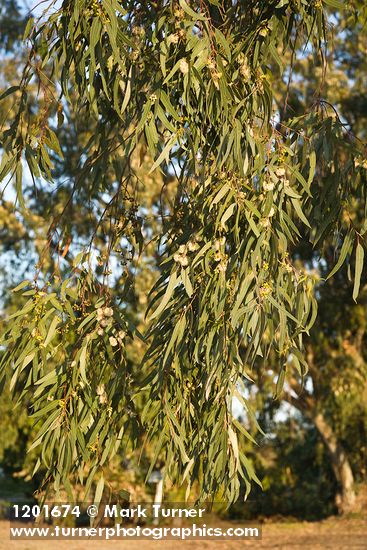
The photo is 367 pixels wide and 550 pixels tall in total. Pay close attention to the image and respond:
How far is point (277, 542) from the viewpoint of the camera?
10.3 m

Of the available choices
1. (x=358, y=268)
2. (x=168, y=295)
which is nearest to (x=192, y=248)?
(x=168, y=295)

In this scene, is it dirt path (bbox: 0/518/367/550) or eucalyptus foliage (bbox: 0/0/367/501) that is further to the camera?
dirt path (bbox: 0/518/367/550)

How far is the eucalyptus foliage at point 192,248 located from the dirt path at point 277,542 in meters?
6.63

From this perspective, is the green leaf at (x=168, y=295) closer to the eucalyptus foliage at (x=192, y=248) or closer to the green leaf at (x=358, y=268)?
the eucalyptus foliage at (x=192, y=248)

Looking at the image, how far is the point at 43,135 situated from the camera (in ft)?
10.5

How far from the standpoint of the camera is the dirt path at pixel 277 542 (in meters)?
9.59

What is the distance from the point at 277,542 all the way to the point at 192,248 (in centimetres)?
814

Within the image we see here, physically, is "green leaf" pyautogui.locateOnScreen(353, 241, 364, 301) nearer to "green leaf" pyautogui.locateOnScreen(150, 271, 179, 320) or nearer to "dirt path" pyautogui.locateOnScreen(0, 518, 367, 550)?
"green leaf" pyautogui.locateOnScreen(150, 271, 179, 320)

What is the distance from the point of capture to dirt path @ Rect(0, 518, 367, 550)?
9586 millimetres

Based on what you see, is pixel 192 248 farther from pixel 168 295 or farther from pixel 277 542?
pixel 277 542

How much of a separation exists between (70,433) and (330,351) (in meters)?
8.30

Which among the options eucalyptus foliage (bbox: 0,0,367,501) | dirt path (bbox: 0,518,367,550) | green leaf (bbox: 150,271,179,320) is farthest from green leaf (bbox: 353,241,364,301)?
dirt path (bbox: 0,518,367,550)

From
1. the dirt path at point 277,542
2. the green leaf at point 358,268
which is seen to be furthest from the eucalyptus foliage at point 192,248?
the dirt path at point 277,542

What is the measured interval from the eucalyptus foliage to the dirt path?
6633 mm
